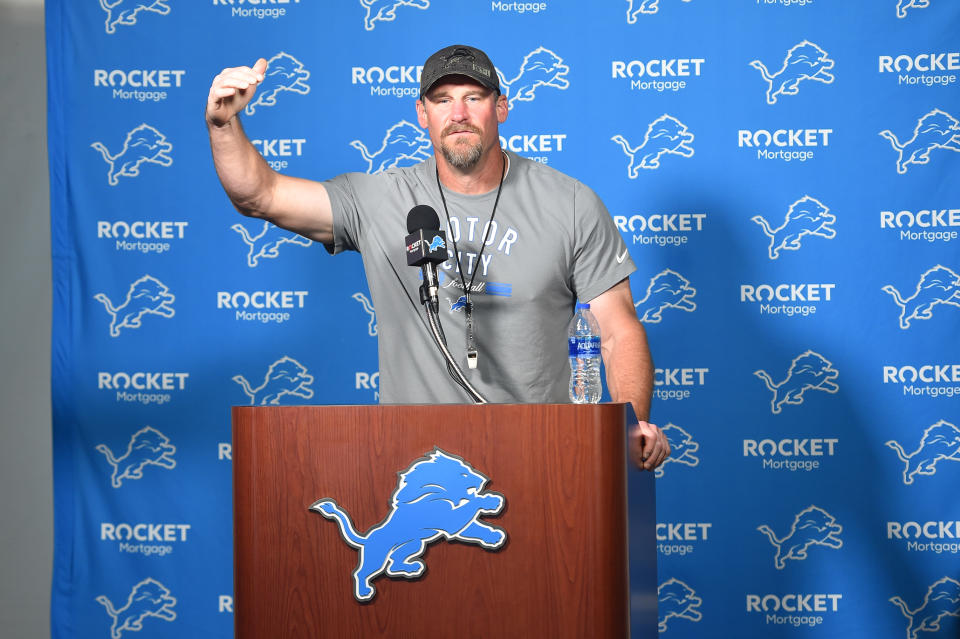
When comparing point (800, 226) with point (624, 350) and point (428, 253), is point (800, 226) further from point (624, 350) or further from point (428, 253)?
point (428, 253)

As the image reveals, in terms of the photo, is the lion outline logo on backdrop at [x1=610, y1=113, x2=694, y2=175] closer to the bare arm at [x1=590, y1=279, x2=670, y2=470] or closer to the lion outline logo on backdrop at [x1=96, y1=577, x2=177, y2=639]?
the bare arm at [x1=590, y1=279, x2=670, y2=470]

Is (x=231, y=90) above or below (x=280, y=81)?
below

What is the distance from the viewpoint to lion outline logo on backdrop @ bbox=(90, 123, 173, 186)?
362 centimetres

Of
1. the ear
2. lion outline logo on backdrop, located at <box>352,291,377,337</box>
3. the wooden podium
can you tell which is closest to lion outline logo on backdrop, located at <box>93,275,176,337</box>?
lion outline logo on backdrop, located at <box>352,291,377,337</box>

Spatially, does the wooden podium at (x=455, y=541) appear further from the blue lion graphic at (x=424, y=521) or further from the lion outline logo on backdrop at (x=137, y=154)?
the lion outline logo on backdrop at (x=137, y=154)

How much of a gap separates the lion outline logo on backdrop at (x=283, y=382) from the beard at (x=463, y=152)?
1471 mm

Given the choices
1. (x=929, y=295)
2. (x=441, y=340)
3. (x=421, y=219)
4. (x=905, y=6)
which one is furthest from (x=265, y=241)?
(x=905, y=6)

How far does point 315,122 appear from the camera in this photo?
3609 mm

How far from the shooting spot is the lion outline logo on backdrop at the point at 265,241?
3.58 metres

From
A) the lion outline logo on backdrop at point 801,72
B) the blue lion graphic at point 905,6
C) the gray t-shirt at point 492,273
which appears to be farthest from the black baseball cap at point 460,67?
the blue lion graphic at point 905,6

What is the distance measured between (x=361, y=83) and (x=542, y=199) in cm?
150

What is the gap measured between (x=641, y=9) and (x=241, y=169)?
2.07 meters

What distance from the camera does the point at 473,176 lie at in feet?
7.93

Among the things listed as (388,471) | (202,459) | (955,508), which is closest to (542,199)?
(388,471)
